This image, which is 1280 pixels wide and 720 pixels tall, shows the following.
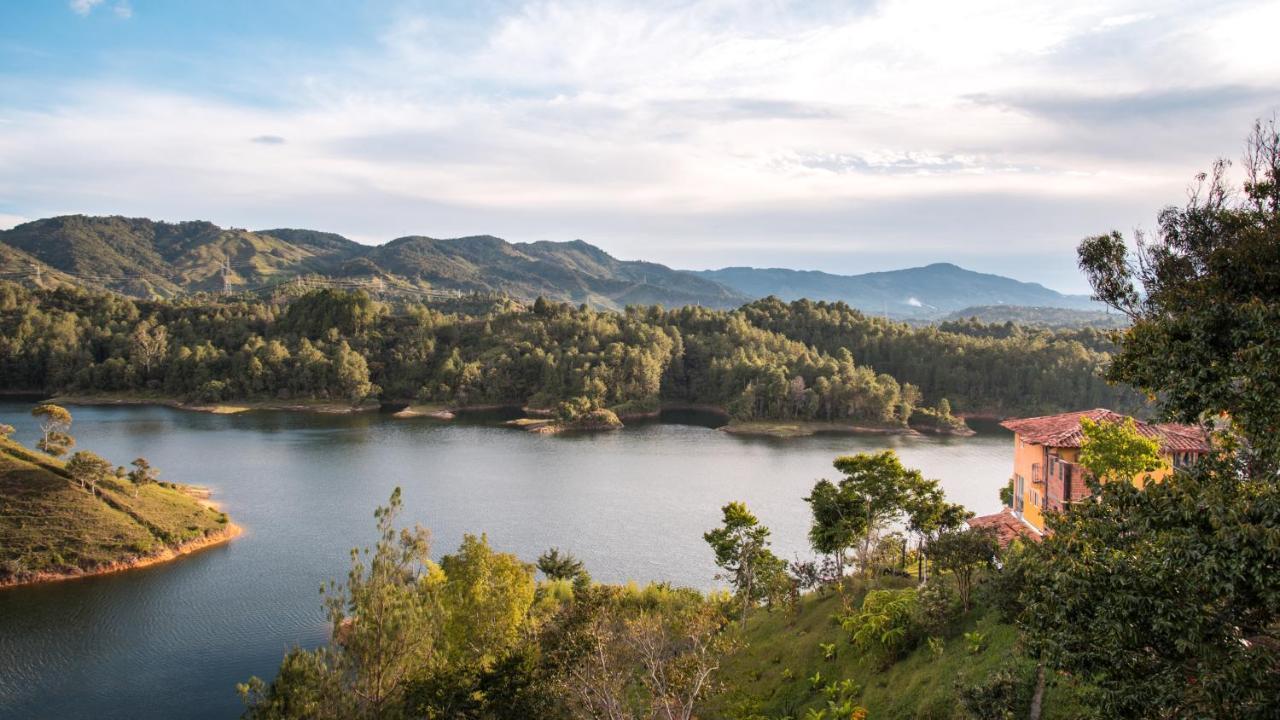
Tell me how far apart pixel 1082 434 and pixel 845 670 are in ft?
33.7

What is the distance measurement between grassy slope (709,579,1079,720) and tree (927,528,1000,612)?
0.67 m

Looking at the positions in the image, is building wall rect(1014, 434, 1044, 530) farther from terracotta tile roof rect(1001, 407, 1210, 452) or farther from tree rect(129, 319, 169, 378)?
tree rect(129, 319, 169, 378)

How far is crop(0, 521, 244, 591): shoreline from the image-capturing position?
99.3 ft

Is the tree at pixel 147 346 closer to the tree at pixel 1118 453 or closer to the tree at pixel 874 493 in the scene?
the tree at pixel 874 493

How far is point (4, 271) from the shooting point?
523ft

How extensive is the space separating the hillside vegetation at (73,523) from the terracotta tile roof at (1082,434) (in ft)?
116

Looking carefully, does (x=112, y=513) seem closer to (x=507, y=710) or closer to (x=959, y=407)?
(x=507, y=710)

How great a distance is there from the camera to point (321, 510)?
42406 mm

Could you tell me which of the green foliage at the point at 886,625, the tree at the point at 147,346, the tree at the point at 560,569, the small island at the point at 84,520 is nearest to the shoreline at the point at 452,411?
the tree at the point at 147,346

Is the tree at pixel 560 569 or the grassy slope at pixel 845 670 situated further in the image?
the tree at pixel 560 569

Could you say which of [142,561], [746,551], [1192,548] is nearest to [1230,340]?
[1192,548]

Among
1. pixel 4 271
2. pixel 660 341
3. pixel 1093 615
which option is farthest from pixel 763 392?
pixel 4 271

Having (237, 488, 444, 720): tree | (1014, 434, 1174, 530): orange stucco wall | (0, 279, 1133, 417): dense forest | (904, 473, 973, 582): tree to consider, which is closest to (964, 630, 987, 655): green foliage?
(904, 473, 973, 582): tree

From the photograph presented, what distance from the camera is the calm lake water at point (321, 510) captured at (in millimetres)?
24500
